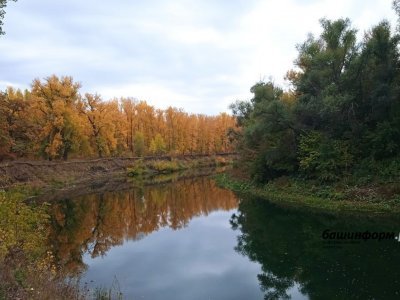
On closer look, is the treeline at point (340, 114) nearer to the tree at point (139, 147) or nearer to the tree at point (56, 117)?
the tree at point (56, 117)

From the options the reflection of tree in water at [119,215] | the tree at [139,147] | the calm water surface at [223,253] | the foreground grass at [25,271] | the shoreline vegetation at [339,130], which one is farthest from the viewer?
the tree at [139,147]

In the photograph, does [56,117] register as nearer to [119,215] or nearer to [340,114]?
[119,215]

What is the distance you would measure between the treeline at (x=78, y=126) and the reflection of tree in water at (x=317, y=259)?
2393 centimetres

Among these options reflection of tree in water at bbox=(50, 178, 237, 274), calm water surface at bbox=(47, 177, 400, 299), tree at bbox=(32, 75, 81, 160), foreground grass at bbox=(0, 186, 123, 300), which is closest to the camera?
foreground grass at bbox=(0, 186, 123, 300)

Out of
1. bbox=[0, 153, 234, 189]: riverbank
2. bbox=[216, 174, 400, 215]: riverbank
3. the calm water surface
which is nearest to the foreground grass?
the calm water surface

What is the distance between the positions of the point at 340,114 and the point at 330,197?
25.6 ft

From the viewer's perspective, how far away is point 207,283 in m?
14.9

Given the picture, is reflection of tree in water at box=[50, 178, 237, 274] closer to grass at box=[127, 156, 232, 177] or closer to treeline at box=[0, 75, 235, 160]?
treeline at box=[0, 75, 235, 160]

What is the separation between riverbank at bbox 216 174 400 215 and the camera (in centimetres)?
2388

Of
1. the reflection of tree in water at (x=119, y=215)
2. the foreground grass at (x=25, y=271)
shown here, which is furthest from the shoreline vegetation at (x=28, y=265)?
the reflection of tree in water at (x=119, y=215)

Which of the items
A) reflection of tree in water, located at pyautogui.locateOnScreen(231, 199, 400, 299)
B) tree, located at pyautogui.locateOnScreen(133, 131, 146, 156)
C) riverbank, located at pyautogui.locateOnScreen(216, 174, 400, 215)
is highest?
tree, located at pyautogui.locateOnScreen(133, 131, 146, 156)

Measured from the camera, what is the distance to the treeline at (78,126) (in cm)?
4605

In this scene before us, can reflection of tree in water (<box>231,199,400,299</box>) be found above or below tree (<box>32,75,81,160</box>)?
below

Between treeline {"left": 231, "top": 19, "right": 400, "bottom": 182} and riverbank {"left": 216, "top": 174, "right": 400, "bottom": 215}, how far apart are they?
140 centimetres
